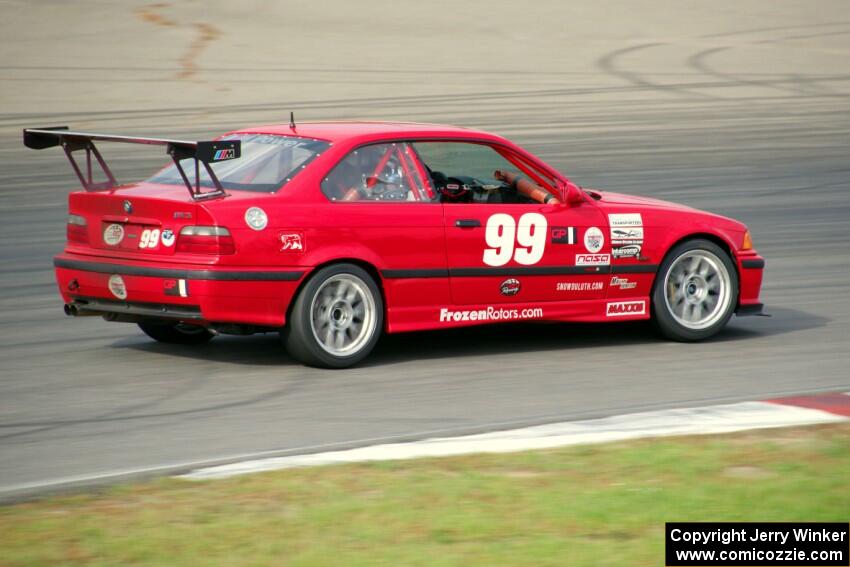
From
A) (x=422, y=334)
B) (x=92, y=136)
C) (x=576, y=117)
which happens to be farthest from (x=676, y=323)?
(x=576, y=117)

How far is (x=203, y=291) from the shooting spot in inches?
288

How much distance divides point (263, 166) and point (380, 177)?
694mm

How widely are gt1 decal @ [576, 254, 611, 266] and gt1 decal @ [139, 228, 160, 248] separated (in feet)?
8.57

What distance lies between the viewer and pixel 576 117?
874 inches

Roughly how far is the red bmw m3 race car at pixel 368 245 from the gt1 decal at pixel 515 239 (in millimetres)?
10

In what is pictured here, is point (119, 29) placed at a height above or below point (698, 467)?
above

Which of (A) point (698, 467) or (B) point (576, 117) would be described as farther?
(B) point (576, 117)

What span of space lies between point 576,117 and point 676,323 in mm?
13822

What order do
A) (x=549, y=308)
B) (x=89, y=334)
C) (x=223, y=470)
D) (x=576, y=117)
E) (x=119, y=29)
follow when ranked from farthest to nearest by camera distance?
(x=119, y=29)
(x=576, y=117)
(x=89, y=334)
(x=549, y=308)
(x=223, y=470)

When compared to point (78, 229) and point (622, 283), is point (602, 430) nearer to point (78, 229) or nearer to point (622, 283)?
point (622, 283)

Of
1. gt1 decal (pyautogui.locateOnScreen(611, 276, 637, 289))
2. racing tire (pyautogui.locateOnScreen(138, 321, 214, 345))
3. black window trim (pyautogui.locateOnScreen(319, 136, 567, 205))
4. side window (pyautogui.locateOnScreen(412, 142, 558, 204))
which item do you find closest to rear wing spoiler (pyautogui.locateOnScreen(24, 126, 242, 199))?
black window trim (pyautogui.locateOnScreen(319, 136, 567, 205))

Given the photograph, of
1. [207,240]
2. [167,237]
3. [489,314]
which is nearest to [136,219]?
[167,237]

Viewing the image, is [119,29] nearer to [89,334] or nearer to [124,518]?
[89,334]

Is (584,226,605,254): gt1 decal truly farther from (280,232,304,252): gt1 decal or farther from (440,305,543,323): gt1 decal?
(280,232,304,252): gt1 decal
